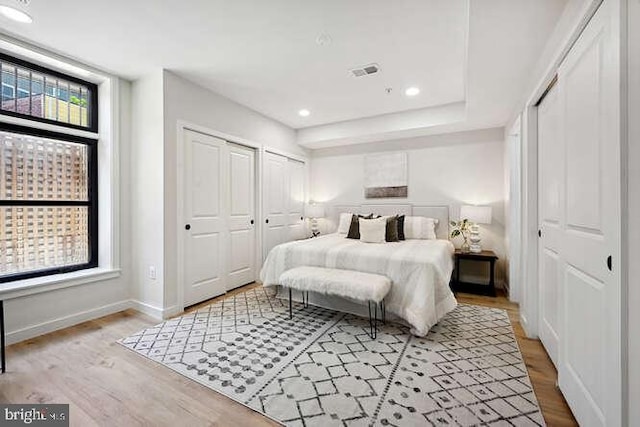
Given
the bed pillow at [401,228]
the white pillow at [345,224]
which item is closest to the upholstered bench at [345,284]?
the bed pillow at [401,228]

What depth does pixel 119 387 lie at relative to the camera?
5.56 ft

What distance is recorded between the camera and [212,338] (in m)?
2.30

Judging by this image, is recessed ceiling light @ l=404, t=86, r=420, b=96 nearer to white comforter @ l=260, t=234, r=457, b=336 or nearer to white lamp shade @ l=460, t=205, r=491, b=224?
white lamp shade @ l=460, t=205, r=491, b=224

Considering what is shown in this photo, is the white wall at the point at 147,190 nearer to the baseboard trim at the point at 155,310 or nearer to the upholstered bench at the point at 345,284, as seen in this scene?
the baseboard trim at the point at 155,310

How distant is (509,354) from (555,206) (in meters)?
1.15

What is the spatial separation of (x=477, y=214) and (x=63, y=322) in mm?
4715

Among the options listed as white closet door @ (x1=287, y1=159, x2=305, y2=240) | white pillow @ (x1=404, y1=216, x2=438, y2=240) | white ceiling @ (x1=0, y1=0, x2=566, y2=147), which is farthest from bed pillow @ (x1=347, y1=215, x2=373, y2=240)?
white ceiling @ (x1=0, y1=0, x2=566, y2=147)

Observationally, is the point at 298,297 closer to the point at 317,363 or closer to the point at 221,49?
the point at 317,363

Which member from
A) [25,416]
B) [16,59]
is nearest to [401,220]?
[25,416]

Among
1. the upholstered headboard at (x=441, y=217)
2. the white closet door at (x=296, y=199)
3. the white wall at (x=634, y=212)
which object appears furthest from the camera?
the white closet door at (x=296, y=199)

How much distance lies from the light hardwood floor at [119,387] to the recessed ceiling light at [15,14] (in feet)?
8.21

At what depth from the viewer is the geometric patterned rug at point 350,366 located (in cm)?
147

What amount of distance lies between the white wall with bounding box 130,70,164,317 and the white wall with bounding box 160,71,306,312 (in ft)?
0.16

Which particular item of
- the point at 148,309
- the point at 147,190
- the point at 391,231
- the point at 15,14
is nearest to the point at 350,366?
the point at 391,231
